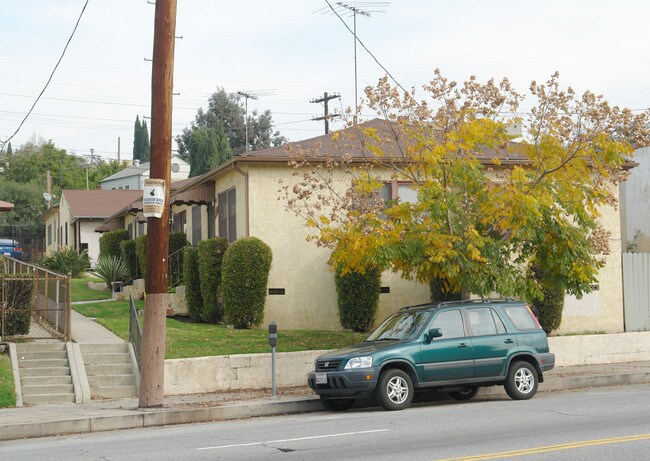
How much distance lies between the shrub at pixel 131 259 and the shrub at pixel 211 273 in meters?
9.14

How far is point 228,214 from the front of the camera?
24891 millimetres

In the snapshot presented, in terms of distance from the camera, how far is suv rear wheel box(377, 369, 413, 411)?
1470 cm

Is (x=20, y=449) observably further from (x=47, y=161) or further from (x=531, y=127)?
(x=47, y=161)

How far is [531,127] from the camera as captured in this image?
58.9 ft

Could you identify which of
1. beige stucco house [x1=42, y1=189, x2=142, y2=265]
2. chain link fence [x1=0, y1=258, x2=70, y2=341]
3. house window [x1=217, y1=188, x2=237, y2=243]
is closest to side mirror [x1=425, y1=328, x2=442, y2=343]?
chain link fence [x1=0, y1=258, x2=70, y2=341]

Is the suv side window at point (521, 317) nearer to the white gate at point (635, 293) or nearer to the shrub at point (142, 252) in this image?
the white gate at point (635, 293)

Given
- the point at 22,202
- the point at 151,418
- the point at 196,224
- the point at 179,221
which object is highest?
the point at 22,202

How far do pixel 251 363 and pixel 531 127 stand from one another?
23.7 ft

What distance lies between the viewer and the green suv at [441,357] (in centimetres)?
1480

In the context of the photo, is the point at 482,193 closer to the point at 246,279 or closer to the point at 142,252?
the point at 246,279

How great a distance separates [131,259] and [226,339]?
13868 mm

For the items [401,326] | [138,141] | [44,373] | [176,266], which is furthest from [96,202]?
[138,141]

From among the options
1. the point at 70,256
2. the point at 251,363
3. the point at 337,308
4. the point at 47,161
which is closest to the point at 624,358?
the point at 337,308

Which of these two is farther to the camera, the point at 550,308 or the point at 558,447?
the point at 550,308
